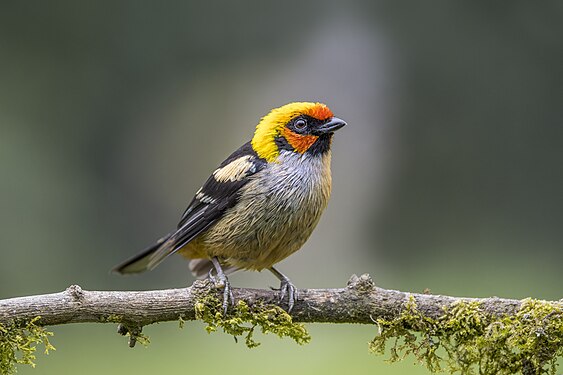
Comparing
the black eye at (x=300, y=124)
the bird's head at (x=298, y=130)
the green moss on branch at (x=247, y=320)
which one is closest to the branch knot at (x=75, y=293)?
the green moss on branch at (x=247, y=320)

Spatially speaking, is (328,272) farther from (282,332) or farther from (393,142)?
(282,332)

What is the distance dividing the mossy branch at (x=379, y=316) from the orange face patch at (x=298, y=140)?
45.6 inches

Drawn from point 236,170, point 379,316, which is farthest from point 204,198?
point 379,316

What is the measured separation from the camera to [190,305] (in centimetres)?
449

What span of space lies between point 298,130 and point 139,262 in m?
1.37

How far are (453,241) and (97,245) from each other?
5.02m

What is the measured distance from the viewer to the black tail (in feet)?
18.6

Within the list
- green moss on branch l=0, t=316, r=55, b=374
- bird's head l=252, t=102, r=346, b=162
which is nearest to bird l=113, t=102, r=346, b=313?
bird's head l=252, t=102, r=346, b=162

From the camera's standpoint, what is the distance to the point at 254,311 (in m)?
4.65

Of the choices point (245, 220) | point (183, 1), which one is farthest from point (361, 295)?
point (183, 1)

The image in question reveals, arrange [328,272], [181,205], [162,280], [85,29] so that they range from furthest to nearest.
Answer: [85,29], [181,205], [162,280], [328,272]

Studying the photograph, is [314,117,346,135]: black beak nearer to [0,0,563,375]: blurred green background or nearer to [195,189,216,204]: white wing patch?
[195,189,216,204]: white wing patch

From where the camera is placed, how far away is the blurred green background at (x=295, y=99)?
35.6ft

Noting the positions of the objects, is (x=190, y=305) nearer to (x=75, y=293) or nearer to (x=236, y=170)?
(x=75, y=293)
